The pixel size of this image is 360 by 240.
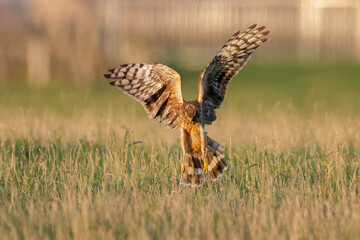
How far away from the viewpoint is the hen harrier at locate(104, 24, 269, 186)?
22.0ft

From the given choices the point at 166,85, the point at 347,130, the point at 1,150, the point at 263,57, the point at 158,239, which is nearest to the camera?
the point at 158,239

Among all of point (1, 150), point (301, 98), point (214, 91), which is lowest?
point (301, 98)

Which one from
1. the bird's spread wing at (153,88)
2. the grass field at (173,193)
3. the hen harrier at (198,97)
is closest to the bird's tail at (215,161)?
the hen harrier at (198,97)

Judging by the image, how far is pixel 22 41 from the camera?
27.0m

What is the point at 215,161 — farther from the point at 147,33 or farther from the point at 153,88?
the point at 147,33

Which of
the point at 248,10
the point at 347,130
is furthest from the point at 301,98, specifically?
the point at 347,130

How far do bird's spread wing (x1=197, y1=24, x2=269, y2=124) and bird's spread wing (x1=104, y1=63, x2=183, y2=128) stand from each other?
0.31m

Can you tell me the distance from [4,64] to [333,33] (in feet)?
48.3

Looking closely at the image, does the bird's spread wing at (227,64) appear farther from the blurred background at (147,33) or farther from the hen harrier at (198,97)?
the blurred background at (147,33)

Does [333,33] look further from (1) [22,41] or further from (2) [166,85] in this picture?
(2) [166,85]

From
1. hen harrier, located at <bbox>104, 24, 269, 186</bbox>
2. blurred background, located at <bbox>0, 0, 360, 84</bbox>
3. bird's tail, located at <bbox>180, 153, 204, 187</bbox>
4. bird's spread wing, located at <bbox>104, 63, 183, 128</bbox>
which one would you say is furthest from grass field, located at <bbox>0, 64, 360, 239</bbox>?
blurred background, located at <bbox>0, 0, 360, 84</bbox>

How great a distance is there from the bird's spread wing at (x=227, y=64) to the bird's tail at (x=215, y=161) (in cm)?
34

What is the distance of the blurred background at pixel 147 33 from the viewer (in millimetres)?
26000

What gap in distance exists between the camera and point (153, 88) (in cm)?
695
